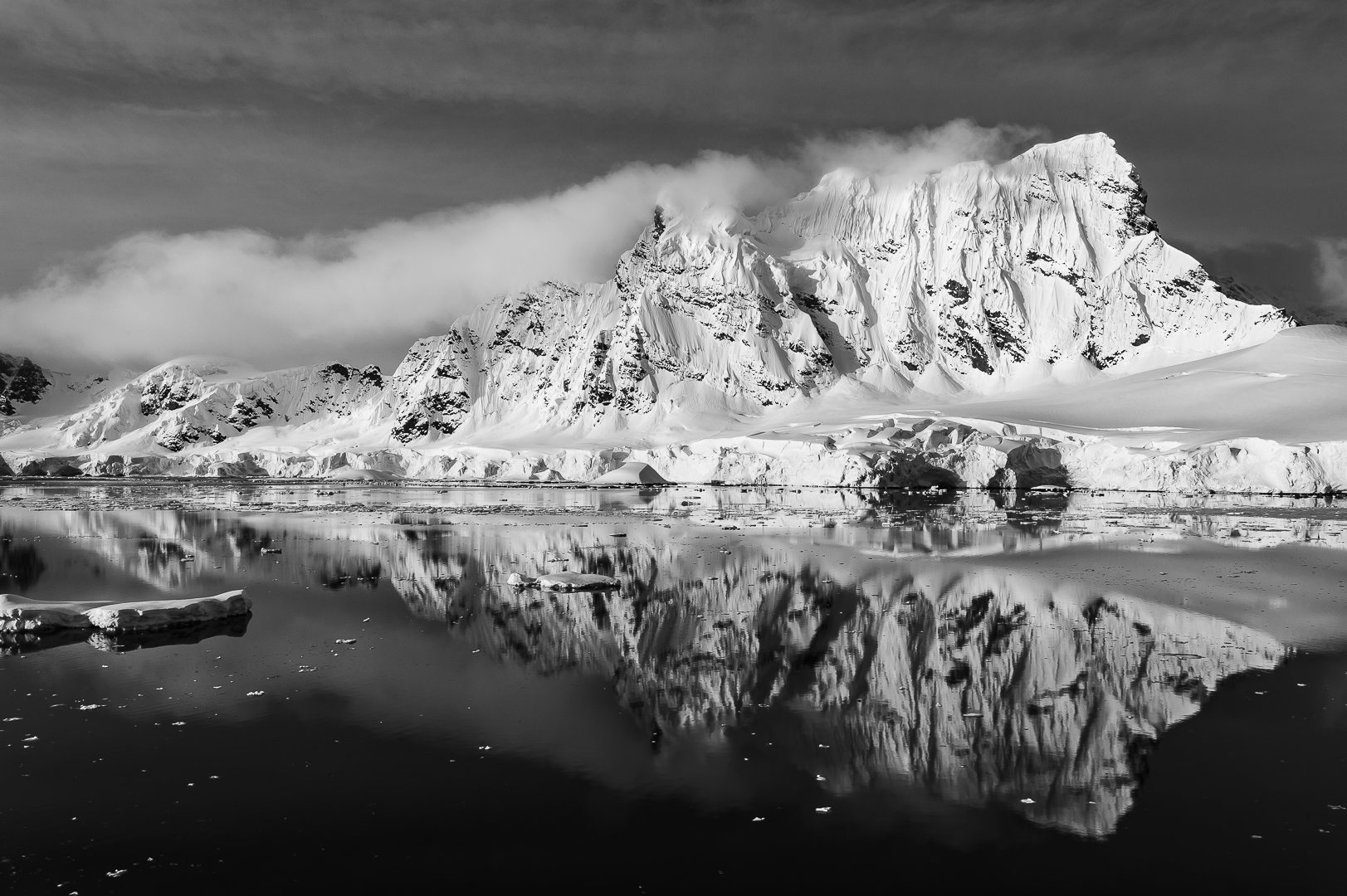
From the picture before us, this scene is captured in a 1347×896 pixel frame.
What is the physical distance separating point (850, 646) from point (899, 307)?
13835 centimetres

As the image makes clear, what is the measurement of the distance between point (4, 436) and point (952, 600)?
21698cm

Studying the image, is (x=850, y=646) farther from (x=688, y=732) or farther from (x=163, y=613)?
(x=163, y=613)

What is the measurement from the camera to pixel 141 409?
7613 inches

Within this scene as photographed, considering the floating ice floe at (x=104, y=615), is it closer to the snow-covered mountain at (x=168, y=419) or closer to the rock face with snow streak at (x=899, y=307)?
the rock face with snow streak at (x=899, y=307)

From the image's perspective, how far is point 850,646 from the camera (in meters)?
14.4

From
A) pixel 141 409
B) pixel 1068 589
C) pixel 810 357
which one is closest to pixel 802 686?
pixel 1068 589

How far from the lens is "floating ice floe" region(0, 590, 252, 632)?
49.6 ft

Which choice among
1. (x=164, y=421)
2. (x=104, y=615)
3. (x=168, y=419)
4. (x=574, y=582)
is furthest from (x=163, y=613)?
(x=164, y=421)

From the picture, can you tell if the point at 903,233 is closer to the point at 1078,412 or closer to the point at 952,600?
the point at 1078,412

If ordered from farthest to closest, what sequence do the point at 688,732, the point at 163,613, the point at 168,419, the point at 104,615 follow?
the point at 168,419 → the point at 163,613 → the point at 104,615 → the point at 688,732

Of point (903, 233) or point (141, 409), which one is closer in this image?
point (903, 233)

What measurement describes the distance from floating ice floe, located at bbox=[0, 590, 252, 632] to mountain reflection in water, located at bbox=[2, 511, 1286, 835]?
590 millimetres

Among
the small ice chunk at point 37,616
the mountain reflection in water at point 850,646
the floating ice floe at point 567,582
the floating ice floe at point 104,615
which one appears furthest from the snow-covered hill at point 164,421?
the floating ice floe at point 104,615

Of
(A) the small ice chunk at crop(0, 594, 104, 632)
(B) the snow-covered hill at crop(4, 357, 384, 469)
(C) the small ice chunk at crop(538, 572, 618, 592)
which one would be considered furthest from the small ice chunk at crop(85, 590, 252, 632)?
(B) the snow-covered hill at crop(4, 357, 384, 469)
